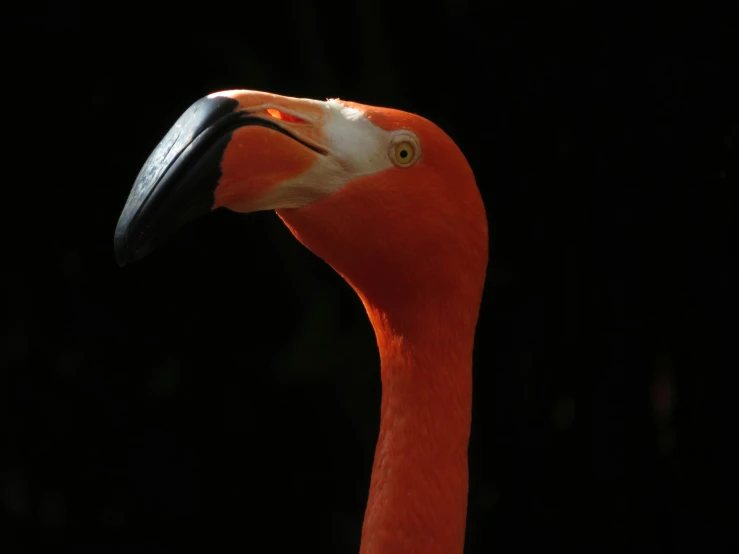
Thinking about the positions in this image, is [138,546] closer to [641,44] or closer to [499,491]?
[499,491]

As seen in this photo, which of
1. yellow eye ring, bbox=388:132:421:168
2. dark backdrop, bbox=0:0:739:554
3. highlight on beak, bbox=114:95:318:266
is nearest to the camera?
highlight on beak, bbox=114:95:318:266

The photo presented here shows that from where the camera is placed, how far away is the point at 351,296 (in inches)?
109

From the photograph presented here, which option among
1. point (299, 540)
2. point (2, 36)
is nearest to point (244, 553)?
point (299, 540)

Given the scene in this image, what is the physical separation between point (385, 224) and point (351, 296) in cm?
148

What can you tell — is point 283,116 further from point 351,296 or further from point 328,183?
point 351,296

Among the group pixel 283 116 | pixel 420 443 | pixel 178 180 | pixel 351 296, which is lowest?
pixel 420 443

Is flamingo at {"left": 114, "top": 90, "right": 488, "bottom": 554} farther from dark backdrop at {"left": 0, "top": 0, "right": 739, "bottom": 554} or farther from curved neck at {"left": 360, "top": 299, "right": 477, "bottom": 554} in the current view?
dark backdrop at {"left": 0, "top": 0, "right": 739, "bottom": 554}

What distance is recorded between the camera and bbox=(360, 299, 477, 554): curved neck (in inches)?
54.1

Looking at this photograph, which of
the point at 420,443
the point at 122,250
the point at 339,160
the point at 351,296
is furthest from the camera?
the point at 351,296

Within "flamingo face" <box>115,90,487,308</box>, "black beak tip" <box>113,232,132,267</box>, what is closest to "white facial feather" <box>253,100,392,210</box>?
"flamingo face" <box>115,90,487,308</box>

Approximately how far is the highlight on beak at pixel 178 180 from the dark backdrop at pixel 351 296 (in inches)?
56.8

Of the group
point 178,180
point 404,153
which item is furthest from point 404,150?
point 178,180

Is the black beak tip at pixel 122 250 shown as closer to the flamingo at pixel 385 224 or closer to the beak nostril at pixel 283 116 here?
the flamingo at pixel 385 224

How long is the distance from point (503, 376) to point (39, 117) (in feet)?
4.91
